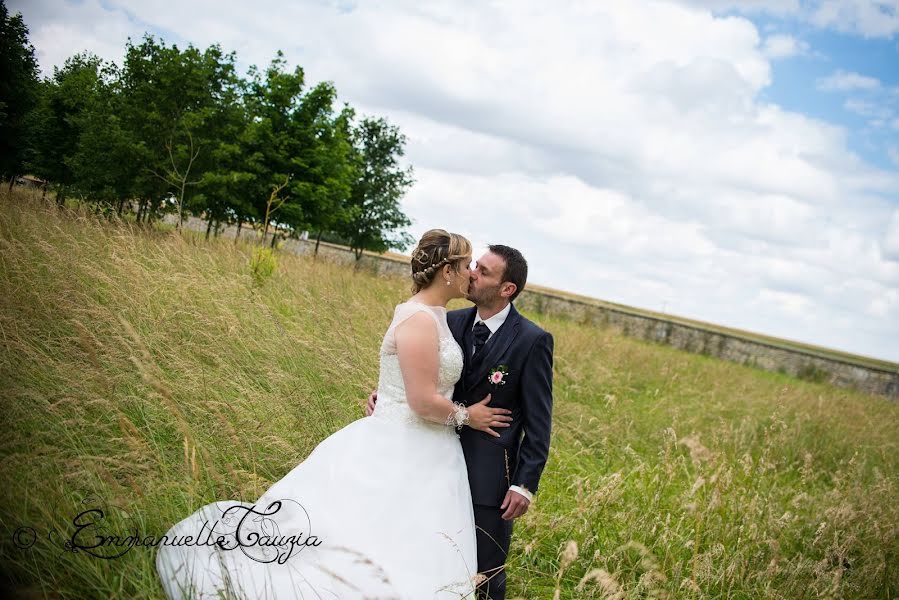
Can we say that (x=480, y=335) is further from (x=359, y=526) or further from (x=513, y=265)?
(x=359, y=526)

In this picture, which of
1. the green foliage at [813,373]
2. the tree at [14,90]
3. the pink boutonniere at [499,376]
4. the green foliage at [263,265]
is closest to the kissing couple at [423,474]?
the pink boutonniere at [499,376]

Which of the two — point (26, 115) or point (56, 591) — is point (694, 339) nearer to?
point (26, 115)

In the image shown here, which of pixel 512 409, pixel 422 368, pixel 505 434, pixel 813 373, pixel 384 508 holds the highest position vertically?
pixel 813 373

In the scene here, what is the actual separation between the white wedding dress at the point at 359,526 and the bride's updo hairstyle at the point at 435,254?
0.16m

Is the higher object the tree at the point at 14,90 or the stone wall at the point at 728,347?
the tree at the point at 14,90

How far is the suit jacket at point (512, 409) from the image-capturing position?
9.63 ft

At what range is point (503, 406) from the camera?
3037 mm

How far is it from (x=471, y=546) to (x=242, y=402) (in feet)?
7.28

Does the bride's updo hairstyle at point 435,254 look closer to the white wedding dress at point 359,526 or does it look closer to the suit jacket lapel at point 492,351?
the white wedding dress at point 359,526

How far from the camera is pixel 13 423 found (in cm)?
314

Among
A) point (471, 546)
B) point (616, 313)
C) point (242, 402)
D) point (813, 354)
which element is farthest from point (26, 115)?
point (813, 354)

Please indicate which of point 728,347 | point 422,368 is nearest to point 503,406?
point 422,368

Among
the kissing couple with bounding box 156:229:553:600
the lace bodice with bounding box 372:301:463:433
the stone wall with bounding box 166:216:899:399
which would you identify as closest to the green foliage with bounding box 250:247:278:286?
the kissing couple with bounding box 156:229:553:600

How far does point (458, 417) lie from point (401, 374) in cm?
35
